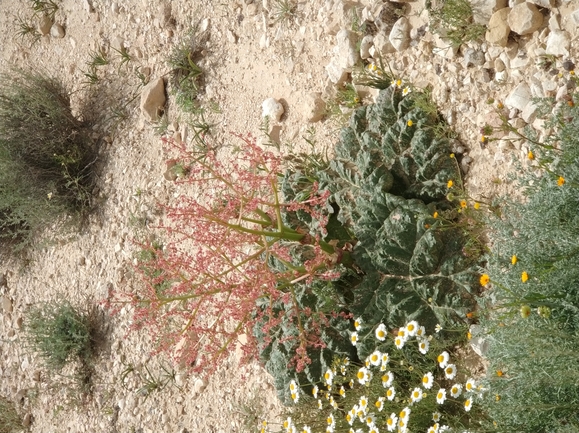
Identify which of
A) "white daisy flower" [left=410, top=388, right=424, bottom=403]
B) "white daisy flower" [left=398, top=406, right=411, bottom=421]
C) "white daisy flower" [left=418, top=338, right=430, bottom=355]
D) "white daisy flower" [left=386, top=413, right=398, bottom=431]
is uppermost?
"white daisy flower" [left=418, top=338, right=430, bottom=355]

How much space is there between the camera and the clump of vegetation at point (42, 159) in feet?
17.8

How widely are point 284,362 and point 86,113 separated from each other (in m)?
3.18

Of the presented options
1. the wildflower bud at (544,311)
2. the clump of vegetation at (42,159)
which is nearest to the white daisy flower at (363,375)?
the wildflower bud at (544,311)

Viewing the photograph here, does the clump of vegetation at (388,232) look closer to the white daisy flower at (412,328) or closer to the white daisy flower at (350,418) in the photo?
the white daisy flower at (412,328)

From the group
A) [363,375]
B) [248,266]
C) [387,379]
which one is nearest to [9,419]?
[248,266]

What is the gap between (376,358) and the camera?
3.11m

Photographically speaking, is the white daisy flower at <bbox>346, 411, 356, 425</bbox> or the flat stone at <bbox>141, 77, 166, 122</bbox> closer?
the white daisy flower at <bbox>346, 411, 356, 425</bbox>

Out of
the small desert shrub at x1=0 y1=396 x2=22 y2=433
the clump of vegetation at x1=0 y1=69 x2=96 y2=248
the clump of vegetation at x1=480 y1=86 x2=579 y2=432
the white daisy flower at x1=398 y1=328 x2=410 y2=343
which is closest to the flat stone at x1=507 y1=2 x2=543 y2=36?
the clump of vegetation at x1=480 y1=86 x2=579 y2=432

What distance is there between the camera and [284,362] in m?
3.52

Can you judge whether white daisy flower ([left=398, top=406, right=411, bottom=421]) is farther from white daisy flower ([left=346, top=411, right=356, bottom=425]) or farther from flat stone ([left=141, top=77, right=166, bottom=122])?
flat stone ([left=141, top=77, right=166, bottom=122])

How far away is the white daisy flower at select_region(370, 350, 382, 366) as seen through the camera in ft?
10.1

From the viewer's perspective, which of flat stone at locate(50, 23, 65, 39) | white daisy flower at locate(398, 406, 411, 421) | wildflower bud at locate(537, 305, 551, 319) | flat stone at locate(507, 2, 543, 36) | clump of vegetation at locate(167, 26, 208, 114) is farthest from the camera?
flat stone at locate(50, 23, 65, 39)

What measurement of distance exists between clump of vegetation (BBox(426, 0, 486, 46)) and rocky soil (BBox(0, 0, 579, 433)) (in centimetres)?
5

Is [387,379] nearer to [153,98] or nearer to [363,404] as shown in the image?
[363,404]
